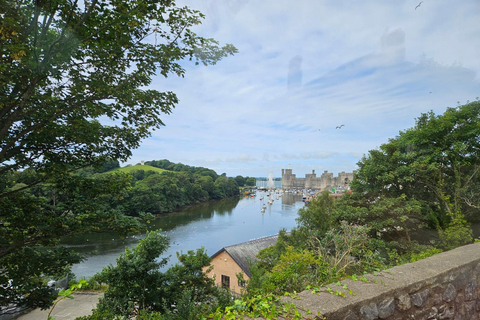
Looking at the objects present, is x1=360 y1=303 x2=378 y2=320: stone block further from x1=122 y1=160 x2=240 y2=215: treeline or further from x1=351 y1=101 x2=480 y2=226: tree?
x1=122 y1=160 x2=240 y2=215: treeline

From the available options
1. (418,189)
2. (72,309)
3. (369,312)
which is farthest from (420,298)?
(72,309)

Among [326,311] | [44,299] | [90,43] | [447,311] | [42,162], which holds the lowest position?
[44,299]

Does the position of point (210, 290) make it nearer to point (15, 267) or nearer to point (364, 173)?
point (15, 267)

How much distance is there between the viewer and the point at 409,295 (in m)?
1.98

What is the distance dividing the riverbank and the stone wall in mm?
12811

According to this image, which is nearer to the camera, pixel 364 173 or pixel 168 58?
pixel 168 58

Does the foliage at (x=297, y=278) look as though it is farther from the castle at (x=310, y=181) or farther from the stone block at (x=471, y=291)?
the castle at (x=310, y=181)

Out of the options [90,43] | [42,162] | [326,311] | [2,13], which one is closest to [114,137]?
[42,162]

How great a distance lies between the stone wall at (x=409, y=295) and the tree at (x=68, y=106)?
2.97 m

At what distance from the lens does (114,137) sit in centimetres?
381

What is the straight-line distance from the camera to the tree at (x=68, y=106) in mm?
2641

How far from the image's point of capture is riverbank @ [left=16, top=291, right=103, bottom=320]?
1091 centimetres

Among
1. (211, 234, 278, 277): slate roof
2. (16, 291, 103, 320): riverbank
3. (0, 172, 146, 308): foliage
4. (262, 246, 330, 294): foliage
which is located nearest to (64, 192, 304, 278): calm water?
(211, 234, 278, 277): slate roof

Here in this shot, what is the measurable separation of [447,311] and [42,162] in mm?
4903
